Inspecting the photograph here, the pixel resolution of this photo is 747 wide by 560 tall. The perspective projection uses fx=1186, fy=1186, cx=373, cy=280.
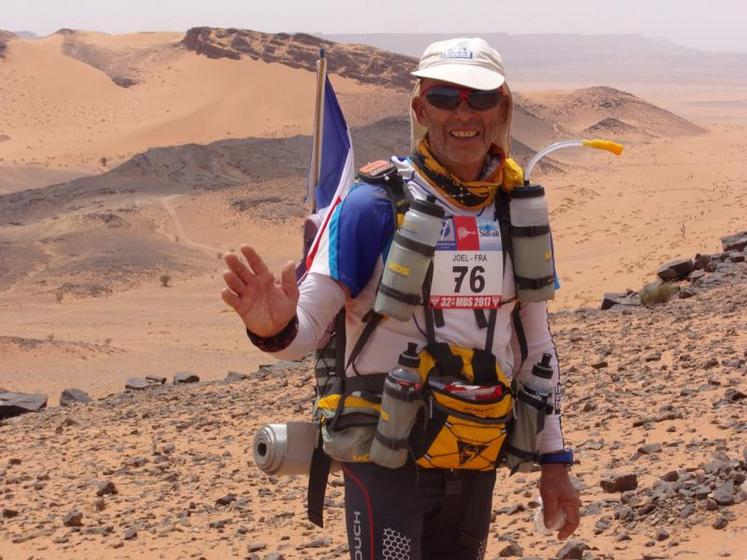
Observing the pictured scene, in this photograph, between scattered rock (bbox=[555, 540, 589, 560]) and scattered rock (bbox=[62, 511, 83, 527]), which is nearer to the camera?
scattered rock (bbox=[555, 540, 589, 560])

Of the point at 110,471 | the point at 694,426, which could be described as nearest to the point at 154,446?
the point at 110,471

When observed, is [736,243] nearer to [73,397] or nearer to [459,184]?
[73,397]

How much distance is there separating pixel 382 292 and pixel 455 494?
1.84 ft

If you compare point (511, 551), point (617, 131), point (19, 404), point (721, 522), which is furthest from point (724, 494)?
point (617, 131)

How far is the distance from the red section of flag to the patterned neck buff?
0.04 metres

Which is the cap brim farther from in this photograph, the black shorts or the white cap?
the black shorts

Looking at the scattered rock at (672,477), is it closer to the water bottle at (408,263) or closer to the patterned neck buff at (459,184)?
the patterned neck buff at (459,184)

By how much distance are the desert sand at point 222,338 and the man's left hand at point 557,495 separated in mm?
1829

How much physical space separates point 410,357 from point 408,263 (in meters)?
0.24

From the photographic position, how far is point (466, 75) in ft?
9.68

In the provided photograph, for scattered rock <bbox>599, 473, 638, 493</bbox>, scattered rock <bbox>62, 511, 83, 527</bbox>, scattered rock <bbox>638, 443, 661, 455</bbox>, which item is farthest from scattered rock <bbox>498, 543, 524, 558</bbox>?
scattered rock <bbox>62, 511, 83, 527</bbox>

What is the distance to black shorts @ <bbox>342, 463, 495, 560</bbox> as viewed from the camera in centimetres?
287

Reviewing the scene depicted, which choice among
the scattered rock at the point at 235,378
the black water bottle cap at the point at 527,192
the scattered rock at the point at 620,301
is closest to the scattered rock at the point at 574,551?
the black water bottle cap at the point at 527,192

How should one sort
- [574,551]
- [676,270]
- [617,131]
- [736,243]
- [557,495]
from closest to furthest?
[557,495], [574,551], [676,270], [736,243], [617,131]
